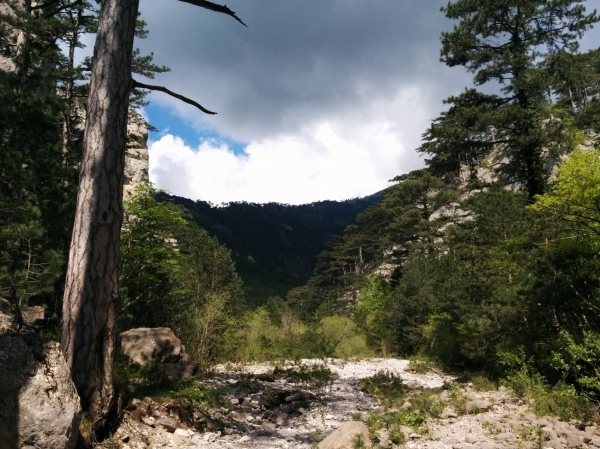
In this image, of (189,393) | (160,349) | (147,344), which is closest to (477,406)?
(189,393)

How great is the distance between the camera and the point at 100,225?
4148 millimetres

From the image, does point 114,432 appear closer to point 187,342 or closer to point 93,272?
point 93,272

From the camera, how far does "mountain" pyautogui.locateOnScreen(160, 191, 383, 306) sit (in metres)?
80.1

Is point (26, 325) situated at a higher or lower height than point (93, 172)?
lower

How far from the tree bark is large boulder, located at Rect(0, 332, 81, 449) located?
42 centimetres

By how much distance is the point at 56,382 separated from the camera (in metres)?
3.44

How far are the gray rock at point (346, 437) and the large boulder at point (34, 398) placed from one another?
2.88 metres

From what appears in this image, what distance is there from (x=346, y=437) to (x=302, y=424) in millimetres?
1752

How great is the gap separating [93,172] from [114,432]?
9.33ft

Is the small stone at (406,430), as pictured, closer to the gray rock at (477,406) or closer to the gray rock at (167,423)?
the gray rock at (477,406)

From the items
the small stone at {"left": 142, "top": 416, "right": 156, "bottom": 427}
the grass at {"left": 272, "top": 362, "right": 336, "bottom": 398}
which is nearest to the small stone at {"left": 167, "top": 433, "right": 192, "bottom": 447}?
the small stone at {"left": 142, "top": 416, "right": 156, "bottom": 427}

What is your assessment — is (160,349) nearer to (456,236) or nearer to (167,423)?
(167,423)

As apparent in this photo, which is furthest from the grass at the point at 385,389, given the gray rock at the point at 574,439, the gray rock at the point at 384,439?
the gray rock at the point at 574,439

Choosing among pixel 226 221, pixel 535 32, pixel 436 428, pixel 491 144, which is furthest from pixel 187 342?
pixel 226 221
